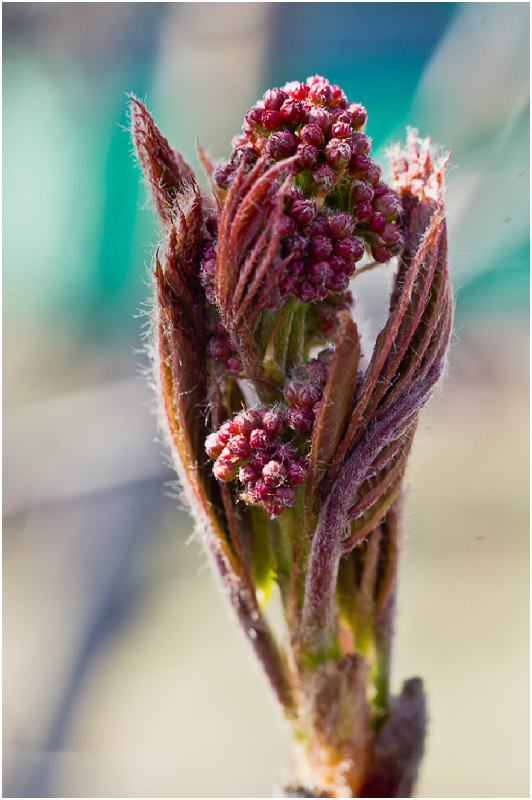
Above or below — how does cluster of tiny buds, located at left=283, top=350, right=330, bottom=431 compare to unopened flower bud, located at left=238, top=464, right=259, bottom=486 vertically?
above

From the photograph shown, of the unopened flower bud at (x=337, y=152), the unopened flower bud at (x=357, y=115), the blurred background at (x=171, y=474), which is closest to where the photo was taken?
the unopened flower bud at (x=337, y=152)

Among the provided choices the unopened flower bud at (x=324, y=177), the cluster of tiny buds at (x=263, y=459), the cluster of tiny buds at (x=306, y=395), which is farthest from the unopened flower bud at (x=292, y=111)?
the cluster of tiny buds at (x=263, y=459)

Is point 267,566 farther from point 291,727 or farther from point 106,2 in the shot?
point 106,2

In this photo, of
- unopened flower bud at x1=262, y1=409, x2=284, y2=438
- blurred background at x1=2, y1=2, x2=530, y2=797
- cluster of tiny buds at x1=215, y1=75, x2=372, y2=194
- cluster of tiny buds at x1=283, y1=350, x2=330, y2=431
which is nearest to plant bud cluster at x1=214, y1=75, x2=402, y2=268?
cluster of tiny buds at x1=215, y1=75, x2=372, y2=194

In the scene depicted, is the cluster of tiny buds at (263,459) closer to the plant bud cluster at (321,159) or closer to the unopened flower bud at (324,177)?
the plant bud cluster at (321,159)

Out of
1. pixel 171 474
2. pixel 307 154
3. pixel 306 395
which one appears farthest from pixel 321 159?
pixel 171 474

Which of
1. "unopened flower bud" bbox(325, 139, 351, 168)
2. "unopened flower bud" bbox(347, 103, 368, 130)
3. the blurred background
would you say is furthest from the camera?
the blurred background

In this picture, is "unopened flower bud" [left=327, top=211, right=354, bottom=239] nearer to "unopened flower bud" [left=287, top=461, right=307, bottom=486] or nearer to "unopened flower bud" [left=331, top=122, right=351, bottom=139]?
"unopened flower bud" [left=331, top=122, right=351, bottom=139]
